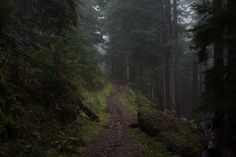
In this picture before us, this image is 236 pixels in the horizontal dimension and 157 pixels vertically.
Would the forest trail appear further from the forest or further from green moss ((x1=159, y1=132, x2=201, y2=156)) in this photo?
green moss ((x1=159, y1=132, x2=201, y2=156))

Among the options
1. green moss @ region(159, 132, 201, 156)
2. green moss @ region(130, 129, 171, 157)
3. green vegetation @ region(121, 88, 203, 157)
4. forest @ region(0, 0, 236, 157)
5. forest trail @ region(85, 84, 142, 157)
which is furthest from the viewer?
green vegetation @ region(121, 88, 203, 157)

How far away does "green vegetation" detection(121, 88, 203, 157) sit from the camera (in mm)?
13672

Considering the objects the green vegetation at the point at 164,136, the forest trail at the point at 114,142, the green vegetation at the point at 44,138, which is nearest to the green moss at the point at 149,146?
the green vegetation at the point at 164,136

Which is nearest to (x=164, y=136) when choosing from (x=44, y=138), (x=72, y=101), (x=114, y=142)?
(x=114, y=142)

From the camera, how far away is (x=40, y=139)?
38.3ft

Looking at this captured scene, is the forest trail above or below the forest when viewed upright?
below

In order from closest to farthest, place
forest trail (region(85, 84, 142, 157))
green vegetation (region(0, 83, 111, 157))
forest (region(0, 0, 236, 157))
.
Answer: green vegetation (region(0, 83, 111, 157)), forest (region(0, 0, 236, 157)), forest trail (region(85, 84, 142, 157))

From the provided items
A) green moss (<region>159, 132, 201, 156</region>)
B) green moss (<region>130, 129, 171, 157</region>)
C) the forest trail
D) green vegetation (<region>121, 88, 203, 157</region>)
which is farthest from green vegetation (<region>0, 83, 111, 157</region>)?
green moss (<region>159, 132, 201, 156</region>)

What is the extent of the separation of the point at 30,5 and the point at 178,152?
8.89 m

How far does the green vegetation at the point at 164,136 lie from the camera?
13672mm

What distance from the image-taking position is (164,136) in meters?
15.4

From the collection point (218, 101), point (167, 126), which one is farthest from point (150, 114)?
point (218, 101)

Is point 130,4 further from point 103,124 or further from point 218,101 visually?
point 218,101

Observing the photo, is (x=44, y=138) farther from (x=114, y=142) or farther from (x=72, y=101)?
(x=72, y=101)
